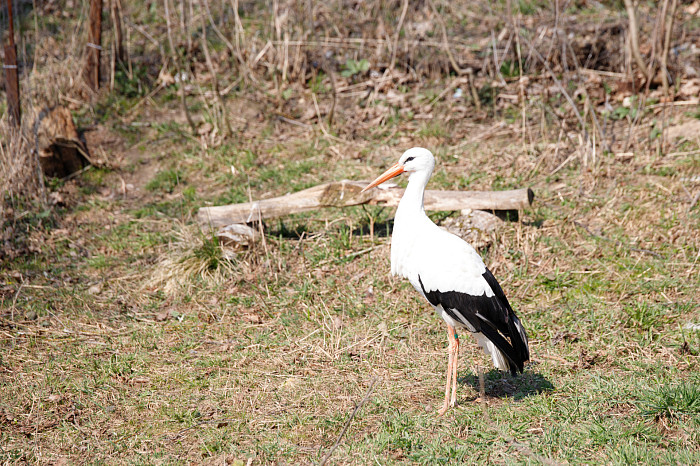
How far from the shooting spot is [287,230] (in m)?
6.38

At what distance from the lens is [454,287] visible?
158 inches

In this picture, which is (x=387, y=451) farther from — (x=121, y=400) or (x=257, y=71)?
(x=257, y=71)

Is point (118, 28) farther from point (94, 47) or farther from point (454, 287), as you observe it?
point (454, 287)

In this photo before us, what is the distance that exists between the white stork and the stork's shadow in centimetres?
23

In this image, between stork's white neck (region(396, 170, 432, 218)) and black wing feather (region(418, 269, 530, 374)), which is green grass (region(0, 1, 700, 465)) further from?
stork's white neck (region(396, 170, 432, 218))

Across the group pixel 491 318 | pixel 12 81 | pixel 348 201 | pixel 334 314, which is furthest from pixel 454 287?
pixel 12 81

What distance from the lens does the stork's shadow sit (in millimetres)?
4273

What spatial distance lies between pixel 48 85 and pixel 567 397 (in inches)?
289

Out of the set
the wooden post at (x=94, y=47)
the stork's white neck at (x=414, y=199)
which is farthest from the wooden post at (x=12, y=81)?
the stork's white neck at (x=414, y=199)


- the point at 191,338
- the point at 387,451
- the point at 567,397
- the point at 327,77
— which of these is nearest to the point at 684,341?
the point at 567,397

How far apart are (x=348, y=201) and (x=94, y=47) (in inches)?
188

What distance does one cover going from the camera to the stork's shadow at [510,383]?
4.27 metres

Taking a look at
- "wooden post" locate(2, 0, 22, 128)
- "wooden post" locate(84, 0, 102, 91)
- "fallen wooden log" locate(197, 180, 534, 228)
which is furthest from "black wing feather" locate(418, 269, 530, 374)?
"wooden post" locate(84, 0, 102, 91)

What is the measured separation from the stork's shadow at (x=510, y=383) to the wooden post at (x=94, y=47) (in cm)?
678
